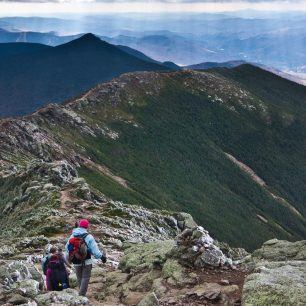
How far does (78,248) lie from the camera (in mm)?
25672

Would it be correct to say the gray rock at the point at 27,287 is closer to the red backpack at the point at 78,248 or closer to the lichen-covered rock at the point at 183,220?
the red backpack at the point at 78,248

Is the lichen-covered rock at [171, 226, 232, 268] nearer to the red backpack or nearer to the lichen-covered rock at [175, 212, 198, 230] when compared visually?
the red backpack

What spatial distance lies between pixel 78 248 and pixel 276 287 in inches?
434

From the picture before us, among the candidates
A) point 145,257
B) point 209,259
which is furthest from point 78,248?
point 145,257

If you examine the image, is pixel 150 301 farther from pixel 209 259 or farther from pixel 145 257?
pixel 145 257

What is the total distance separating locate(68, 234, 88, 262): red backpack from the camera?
84.2ft

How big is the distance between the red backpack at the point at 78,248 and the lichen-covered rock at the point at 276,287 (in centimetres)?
913

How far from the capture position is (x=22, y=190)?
8106cm

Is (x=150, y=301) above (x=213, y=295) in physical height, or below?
below

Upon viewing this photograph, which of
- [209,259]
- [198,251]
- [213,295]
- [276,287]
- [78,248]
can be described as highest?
[78,248]

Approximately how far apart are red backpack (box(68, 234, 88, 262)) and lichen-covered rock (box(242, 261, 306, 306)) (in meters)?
9.13

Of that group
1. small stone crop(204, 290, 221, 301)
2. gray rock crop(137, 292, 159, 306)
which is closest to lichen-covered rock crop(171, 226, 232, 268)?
small stone crop(204, 290, 221, 301)

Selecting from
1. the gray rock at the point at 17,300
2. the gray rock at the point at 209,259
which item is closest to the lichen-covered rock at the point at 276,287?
the gray rock at the point at 209,259

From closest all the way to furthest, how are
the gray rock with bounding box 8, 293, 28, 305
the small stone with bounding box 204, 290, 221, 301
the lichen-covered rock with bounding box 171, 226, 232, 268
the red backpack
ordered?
the gray rock with bounding box 8, 293, 28, 305
the small stone with bounding box 204, 290, 221, 301
the red backpack
the lichen-covered rock with bounding box 171, 226, 232, 268
